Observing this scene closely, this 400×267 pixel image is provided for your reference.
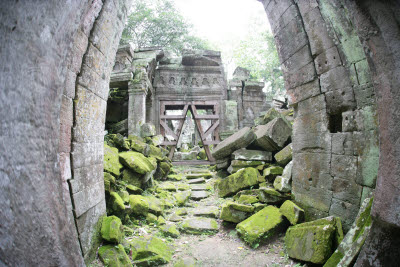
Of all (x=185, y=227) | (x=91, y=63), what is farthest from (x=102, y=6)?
(x=185, y=227)

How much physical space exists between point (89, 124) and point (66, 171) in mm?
579

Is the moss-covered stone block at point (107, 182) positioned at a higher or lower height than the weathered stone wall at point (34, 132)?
lower

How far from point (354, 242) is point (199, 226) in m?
2.20

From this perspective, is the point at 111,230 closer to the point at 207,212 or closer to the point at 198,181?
the point at 207,212

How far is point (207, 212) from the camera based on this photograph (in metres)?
3.80

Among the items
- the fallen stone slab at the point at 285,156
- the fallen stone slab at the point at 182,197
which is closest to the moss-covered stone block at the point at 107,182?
the fallen stone slab at the point at 182,197

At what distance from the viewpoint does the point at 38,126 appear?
0.89 m

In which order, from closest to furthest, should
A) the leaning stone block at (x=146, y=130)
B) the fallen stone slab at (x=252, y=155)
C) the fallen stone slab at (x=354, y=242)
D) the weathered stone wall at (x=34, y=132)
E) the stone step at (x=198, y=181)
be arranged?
the weathered stone wall at (x=34, y=132)
the fallen stone slab at (x=354, y=242)
the fallen stone slab at (x=252, y=155)
the stone step at (x=198, y=181)
the leaning stone block at (x=146, y=130)

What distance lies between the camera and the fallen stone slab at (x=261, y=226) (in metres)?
2.74

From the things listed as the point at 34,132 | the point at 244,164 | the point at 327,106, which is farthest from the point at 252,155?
the point at 34,132

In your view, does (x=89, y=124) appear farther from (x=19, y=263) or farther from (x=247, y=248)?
(x=247, y=248)

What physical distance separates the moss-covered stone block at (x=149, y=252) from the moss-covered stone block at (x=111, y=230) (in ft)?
0.76

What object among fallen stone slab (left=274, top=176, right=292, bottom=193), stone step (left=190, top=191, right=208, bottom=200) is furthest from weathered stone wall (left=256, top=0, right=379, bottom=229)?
stone step (left=190, top=191, right=208, bottom=200)

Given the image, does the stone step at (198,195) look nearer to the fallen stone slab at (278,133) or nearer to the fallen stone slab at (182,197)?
the fallen stone slab at (182,197)
